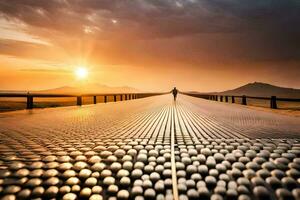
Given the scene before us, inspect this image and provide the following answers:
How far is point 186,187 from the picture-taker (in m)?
2.38

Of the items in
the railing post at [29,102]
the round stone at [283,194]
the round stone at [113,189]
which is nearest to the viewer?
the round stone at [283,194]

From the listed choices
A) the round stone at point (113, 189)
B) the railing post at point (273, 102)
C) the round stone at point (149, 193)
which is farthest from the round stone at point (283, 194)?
the railing post at point (273, 102)

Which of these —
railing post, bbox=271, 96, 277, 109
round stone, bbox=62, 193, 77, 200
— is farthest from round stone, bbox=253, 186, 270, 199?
railing post, bbox=271, 96, 277, 109

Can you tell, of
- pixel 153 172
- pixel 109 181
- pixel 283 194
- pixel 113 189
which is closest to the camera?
pixel 283 194

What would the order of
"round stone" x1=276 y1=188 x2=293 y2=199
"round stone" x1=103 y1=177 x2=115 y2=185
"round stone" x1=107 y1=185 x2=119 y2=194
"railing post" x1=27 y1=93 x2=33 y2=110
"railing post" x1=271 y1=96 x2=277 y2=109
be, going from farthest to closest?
"railing post" x1=271 y1=96 x2=277 y2=109 → "railing post" x1=27 y1=93 x2=33 y2=110 → "round stone" x1=103 y1=177 x2=115 y2=185 → "round stone" x1=107 y1=185 x2=119 y2=194 → "round stone" x1=276 y1=188 x2=293 y2=199

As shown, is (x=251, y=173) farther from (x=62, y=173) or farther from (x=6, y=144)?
(x=6, y=144)

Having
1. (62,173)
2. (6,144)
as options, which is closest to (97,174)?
(62,173)

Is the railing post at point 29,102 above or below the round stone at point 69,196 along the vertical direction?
above

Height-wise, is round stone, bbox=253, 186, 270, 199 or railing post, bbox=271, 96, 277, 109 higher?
railing post, bbox=271, 96, 277, 109

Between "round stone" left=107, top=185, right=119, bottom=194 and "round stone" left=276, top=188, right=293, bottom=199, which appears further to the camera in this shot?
"round stone" left=107, top=185, right=119, bottom=194

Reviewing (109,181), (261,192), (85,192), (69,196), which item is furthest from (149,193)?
(261,192)

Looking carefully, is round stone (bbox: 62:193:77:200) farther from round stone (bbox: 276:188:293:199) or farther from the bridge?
round stone (bbox: 276:188:293:199)

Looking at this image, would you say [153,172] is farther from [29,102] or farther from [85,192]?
[29,102]

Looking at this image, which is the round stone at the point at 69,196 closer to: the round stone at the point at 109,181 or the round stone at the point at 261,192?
the round stone at the point at 109,181
